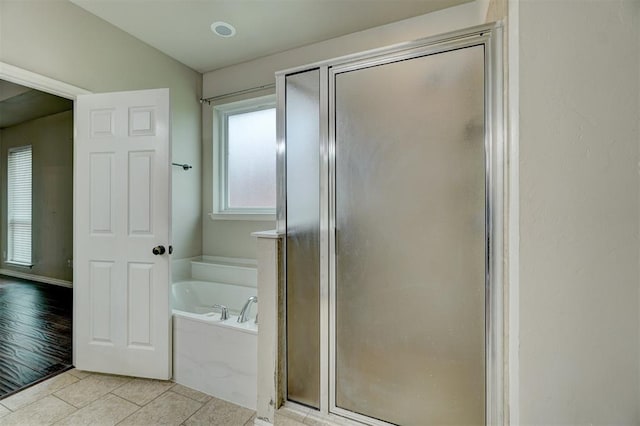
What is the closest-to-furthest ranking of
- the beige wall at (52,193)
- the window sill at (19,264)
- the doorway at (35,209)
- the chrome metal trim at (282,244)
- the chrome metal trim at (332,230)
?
1. the chrome metal trim at (332,230)
2. the chrome metal trim at (282,244)
3. the doorway at (35,209)
4. the beige wall at (52,193)
5. the window sill at (19,264)

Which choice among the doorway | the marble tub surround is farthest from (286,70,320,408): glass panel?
the doorway

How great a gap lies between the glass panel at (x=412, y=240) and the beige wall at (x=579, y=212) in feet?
0.72

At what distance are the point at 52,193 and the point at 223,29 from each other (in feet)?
12.6

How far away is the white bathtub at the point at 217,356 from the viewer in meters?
1.80

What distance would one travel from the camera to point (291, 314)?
158 centimetres

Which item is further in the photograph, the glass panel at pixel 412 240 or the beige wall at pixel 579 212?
the glass panel at pixel 412 240

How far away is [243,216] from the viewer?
2988mm

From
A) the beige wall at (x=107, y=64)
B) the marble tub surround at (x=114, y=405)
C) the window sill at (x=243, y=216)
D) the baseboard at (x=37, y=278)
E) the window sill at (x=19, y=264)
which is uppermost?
the beige wall at (x=107, y=64)

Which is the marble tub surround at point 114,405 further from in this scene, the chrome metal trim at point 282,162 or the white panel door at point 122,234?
the chrome metal trim at point 282,162

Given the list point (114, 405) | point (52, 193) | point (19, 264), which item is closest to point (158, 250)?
point (114, 405)

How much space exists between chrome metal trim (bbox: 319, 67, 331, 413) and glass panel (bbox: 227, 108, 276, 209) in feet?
4.94

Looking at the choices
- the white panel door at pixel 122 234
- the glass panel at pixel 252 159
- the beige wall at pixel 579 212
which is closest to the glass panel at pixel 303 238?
Answer: the beige wall at pixel 579 212

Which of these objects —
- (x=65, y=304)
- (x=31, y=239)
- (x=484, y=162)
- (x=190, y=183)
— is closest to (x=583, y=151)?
(x=484, y=162)

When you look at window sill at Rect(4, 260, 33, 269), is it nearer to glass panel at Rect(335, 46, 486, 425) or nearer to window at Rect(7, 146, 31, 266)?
window at Rect(7, 146, 31, 266)
